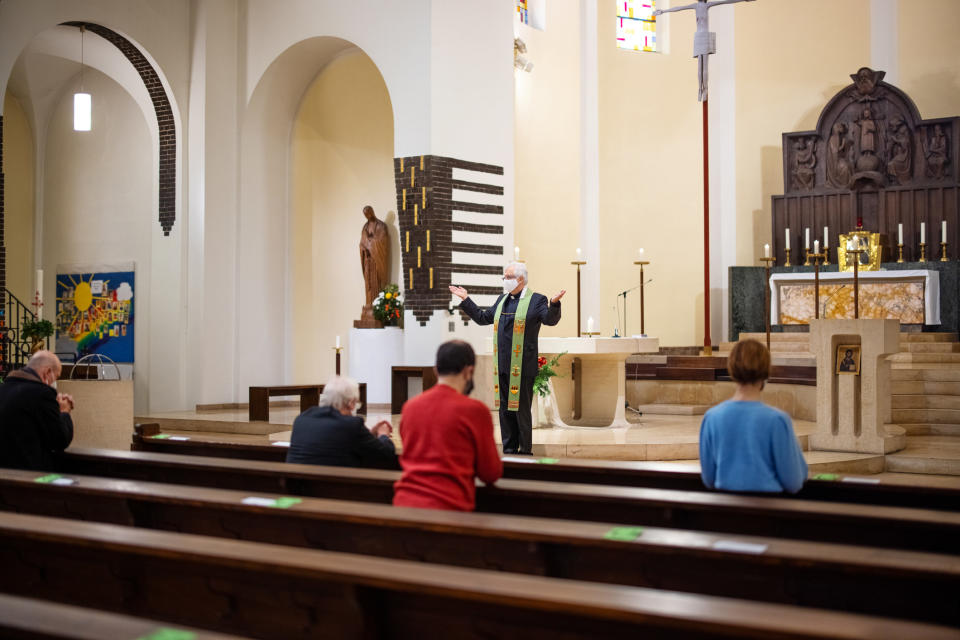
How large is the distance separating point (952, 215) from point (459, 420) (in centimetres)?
1139

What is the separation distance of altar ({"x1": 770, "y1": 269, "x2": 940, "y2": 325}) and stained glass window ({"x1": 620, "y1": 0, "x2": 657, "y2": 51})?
4578mm

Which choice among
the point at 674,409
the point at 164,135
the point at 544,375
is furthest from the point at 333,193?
the point at 544,375

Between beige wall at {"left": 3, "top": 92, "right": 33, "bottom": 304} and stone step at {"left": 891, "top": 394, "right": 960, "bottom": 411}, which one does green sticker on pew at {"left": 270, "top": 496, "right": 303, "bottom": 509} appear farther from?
beige wall at {"left": 3, "top": 92, "right": 33, "bottom": 304}

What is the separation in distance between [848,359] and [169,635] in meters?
7.26

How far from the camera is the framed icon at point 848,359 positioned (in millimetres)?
8102

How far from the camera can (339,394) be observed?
15.2 ft

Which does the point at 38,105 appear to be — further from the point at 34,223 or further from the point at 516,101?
the point at 516,101

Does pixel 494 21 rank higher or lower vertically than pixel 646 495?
higher

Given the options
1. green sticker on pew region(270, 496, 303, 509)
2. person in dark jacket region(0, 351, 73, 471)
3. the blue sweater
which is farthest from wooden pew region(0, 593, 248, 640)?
person in dark jacket region(0, 351, 73, 471)

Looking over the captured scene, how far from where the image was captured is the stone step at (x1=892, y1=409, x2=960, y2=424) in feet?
31.9

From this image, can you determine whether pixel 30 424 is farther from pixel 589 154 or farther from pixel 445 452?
pixel 589 154

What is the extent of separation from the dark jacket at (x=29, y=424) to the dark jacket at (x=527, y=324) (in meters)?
2.89

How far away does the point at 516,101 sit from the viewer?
13430mm

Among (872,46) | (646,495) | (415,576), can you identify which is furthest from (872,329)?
(872,46)
